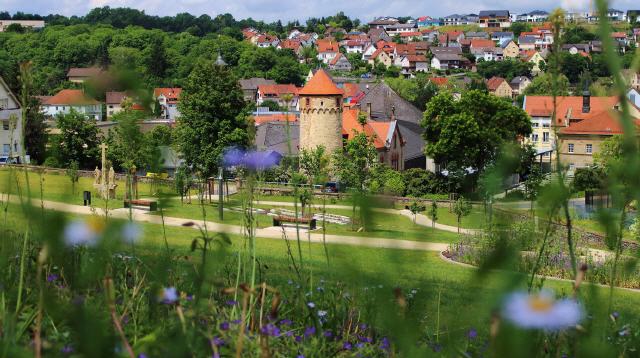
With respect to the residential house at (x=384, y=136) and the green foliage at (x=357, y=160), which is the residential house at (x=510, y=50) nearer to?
the residential house at (x=384, y=136)

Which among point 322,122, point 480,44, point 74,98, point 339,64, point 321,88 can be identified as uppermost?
point 480,44

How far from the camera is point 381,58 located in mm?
155000

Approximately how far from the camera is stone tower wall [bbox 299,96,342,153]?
41938mm

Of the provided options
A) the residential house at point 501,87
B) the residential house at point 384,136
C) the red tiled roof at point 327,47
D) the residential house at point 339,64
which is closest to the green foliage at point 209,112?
the residential house at point 384,136

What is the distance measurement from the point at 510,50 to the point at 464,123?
12635 cm

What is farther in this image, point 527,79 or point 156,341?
point 527,79

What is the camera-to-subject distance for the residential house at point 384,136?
148ft

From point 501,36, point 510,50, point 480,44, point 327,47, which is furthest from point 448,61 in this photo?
point 501,36

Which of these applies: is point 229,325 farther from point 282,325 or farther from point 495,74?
point 495,74

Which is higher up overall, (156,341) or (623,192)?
(623,192)

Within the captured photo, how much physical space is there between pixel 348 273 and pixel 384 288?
0.32 meters

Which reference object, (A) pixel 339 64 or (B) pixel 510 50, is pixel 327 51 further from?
(B) pixel 510 50

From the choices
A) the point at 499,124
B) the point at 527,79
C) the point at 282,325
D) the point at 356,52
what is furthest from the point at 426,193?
the point at 356,52

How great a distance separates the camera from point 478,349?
2568mm
